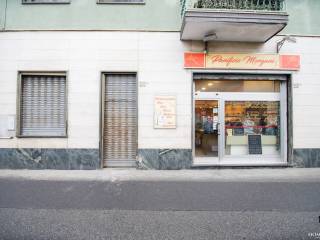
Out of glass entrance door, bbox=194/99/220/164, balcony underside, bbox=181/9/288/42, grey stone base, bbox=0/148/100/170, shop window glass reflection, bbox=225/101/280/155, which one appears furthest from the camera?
shop window glass reflection, bbox=225/101/280/155

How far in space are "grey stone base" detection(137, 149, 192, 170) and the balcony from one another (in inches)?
155

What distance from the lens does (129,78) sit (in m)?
8.07

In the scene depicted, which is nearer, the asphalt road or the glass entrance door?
the asphalt road

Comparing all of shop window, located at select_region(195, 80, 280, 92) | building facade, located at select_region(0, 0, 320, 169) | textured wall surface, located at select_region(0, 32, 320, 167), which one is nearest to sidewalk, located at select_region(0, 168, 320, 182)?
building facade, located at select_region(0, 0, 320, 169)

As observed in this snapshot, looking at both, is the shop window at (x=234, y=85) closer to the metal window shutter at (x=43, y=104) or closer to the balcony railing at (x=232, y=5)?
the balcony railing at (x=232, y=5)

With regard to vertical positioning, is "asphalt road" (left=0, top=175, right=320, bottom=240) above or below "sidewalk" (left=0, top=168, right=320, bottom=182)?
below

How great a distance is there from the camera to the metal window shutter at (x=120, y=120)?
26.4 feet

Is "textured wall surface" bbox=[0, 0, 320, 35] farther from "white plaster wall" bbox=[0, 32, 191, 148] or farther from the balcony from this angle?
the balcony

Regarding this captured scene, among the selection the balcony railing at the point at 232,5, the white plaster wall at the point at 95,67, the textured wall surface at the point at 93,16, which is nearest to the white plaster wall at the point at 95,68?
the white plaster wall at the point at 95,67

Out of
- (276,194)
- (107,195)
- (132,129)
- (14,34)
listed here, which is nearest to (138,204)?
(107,195)

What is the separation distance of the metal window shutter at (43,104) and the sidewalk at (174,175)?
1536 millimetres

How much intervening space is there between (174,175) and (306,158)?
188 inches

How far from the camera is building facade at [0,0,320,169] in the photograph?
776 centimetres

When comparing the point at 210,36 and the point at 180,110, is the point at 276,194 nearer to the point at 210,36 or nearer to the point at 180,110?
the point at 180,110
